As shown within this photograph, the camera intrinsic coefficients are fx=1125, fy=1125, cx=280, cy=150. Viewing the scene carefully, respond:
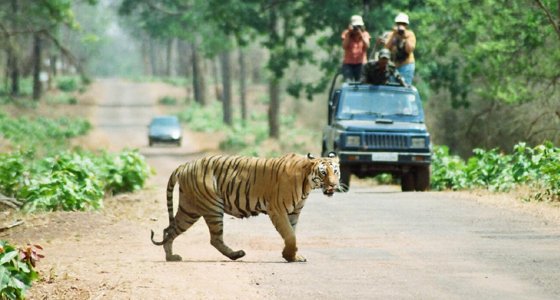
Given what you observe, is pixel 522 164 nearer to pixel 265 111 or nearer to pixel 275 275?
pixel 275 275

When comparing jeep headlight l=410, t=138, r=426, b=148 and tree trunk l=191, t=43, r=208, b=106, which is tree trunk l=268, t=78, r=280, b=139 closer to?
tree trunk l=191, t=43, r=208, b=106

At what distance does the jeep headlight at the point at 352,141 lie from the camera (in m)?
Answer: 21.2

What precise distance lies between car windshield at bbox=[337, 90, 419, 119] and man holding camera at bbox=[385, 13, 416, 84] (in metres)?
1.34

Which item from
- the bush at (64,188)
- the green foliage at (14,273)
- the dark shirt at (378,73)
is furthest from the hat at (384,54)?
the green foliage at (14,273)

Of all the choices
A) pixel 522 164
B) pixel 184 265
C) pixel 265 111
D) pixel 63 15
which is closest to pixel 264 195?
pixel 184 265

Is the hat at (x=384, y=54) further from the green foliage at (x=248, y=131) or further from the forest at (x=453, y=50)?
the green foliage at (x=248, y=131)

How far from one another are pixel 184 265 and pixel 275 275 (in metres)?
1.26

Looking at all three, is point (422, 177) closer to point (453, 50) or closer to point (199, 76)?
point (453, 50)

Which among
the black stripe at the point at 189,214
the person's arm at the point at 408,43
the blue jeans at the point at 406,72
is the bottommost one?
the black stripe at the point at 189,214

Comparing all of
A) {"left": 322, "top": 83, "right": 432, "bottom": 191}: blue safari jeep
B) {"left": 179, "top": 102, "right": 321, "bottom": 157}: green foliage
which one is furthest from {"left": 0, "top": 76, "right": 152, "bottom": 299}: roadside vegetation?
{"left": 179, "top": 102, "right": 321, "bottom": 157}: green foliage

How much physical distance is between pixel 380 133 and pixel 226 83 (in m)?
37.1

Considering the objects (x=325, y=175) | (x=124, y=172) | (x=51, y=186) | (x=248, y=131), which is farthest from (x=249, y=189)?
(x=248, y=131)

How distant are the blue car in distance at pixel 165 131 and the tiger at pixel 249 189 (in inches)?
1580

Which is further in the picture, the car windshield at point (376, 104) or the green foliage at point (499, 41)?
the green foliage at point (499, 41)
